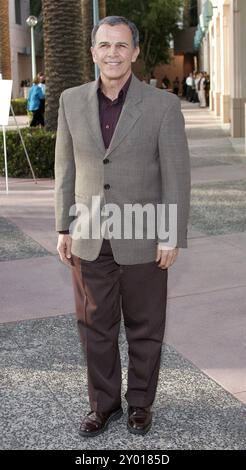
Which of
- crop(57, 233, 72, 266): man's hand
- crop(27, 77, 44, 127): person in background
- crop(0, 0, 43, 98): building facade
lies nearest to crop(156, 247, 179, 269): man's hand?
crop(57, 233, 72, 266): man's hand

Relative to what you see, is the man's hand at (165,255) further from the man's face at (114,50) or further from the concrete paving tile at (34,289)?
the concrete paving tile at (34,289)

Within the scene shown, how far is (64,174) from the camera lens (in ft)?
12.8

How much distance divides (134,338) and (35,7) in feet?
186

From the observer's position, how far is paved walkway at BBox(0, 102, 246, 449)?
401 centimetres

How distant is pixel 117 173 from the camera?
3.70 m

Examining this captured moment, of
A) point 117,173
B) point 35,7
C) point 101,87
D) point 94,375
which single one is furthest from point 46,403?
point 35,7

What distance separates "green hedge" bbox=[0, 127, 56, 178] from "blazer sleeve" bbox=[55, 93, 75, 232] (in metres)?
10.5

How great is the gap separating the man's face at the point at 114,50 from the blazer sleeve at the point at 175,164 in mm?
309

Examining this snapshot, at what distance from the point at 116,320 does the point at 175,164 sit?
2.85ft

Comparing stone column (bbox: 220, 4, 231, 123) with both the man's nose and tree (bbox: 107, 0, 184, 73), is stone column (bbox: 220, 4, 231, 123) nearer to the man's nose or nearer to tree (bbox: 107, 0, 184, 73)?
the man's nose

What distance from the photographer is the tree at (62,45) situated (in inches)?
579

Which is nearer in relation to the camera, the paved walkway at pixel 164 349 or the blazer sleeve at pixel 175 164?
the blazer sleeve at pixel 175 164

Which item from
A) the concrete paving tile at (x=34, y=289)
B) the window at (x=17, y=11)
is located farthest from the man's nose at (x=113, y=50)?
the window at (x=17, y=11)
